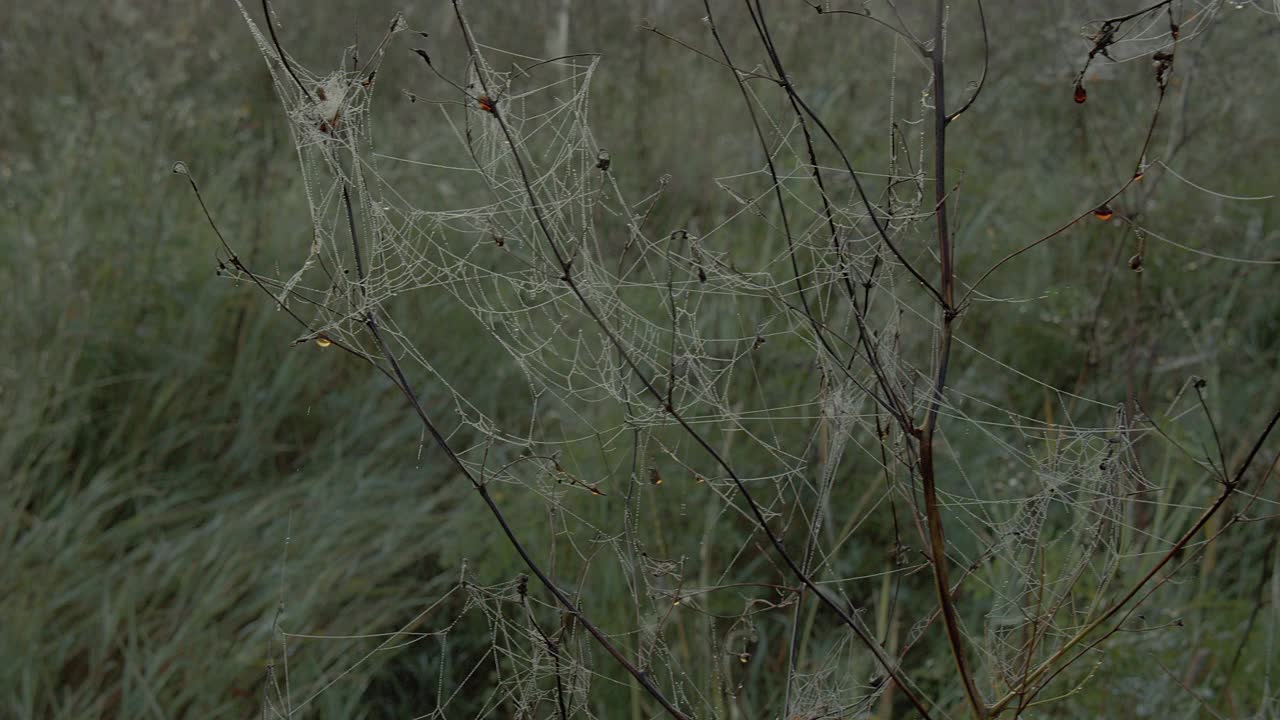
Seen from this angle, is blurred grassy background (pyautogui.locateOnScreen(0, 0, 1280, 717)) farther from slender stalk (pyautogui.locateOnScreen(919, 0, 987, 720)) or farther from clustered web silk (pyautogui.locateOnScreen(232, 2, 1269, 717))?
slender stalk (pyautogui.locateOnScreen(919, 0, 987, 720))

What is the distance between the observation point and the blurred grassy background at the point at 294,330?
90.0 inches

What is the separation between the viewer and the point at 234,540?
2.50 m

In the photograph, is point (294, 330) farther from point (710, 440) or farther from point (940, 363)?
point (940, 363)

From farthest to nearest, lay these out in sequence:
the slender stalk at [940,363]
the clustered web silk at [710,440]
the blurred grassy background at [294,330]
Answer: the blurred grassy background at [294,330]
the clustered web silk at [710,440]
the slender stalk at [940,363]

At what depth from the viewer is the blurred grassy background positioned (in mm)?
2285

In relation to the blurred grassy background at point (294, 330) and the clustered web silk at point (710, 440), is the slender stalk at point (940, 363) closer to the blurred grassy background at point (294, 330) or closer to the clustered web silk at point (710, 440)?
the clustered web silk at point (710, 440)

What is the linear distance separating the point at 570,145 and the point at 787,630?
1703mm

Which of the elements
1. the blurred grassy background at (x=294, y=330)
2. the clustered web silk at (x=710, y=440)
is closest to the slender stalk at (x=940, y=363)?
the clustered web silk at (x=710, y=440)

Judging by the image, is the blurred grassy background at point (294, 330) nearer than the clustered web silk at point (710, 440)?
No

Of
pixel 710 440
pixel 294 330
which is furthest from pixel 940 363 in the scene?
pixel 294 330

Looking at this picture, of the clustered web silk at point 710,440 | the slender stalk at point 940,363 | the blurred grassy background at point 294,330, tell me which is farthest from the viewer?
the blurred grassy background at point 294,330

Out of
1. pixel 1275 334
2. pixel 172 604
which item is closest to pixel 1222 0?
pixel 172 604

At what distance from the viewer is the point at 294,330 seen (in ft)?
10.7

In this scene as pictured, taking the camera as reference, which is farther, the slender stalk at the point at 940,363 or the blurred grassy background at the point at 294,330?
the blurred grassy background at the point at 294,330
